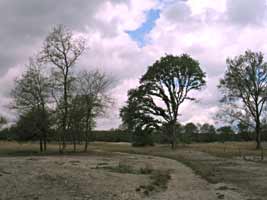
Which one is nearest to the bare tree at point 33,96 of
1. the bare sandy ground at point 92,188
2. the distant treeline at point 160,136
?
the distant treeline at point 160,136

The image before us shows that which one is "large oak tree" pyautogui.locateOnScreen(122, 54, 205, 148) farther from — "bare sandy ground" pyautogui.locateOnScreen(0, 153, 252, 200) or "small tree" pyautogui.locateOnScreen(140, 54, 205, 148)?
"bare sandy ground" pyautogui.locateOnScreen(0, 153, 252, 200)

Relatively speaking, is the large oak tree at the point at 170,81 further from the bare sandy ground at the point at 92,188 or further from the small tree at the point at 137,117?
the bare sandy ground at the point at 92,188

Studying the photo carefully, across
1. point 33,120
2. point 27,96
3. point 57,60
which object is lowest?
point 33,120

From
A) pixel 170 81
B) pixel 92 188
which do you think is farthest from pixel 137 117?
pixel 92 188

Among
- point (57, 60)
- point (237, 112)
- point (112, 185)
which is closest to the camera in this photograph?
point (112, 185)

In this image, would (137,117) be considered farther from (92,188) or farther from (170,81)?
(92,188)

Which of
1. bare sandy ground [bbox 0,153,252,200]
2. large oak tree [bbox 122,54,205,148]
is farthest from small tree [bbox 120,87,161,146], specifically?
bare sandy ground [bbox 0,153,252,200]

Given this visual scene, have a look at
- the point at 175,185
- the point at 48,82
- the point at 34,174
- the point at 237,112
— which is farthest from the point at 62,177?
the point at 237,112

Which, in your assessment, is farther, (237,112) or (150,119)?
(150,119)

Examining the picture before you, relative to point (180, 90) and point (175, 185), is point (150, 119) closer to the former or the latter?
point (180, 90)

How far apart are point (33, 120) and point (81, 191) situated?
34367 millimetres

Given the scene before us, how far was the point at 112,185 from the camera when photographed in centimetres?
1684

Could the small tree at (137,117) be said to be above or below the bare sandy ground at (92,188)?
above

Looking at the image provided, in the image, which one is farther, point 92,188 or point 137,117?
point 137,117
